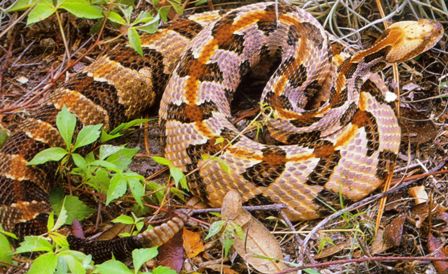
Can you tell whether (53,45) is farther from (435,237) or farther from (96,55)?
(435,237)

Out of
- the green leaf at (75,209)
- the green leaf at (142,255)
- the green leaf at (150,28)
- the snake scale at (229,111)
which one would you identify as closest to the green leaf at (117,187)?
the snake scale at (229,111)

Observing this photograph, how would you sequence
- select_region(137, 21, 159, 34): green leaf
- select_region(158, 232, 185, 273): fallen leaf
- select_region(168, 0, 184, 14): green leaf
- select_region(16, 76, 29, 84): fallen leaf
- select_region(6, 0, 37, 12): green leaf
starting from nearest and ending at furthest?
select_region(158, 232, 185, 273): fallen leaf, select_region(6, 0, 37, 12): green leaf, select_region(137, 21, 159, 34): green leaf, select_region(168, 0, 184, 14): green leaf, select_region(16, 76, 29, 84): fallen leaf

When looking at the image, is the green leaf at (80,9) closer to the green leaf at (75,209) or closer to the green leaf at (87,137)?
the green leaf at (87,137)

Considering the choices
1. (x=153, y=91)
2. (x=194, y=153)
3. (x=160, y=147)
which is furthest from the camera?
(x=153, y=91)

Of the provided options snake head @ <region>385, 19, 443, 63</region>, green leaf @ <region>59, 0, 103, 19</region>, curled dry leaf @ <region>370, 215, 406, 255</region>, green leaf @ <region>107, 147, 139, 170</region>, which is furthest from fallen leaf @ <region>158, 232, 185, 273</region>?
snake head @ <region>385, 19, 443, 63</region>

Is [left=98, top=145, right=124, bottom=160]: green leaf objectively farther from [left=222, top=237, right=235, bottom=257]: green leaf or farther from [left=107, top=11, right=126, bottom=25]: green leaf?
[left=107, top=11, right=126, bottom=25]: green leaf

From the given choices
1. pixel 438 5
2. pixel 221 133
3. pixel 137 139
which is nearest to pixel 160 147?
pixel 137 139
